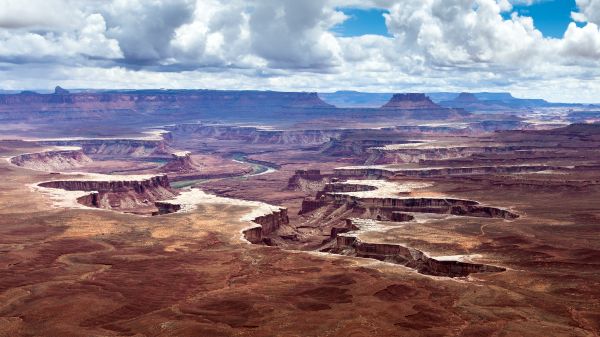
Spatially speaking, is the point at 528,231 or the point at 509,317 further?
the point at 528,231

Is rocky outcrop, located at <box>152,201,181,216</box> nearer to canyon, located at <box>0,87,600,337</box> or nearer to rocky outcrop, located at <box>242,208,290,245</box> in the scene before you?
canyon, located at <box>0,87,600,337</box>

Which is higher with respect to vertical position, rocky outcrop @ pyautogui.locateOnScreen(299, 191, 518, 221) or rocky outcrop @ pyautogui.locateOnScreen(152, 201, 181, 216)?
rocky outcrop @ pyautogui.locateOnScreen(299, 191, 518, 221)

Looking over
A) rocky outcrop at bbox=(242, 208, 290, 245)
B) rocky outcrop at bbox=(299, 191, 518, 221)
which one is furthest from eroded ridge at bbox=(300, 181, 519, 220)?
rocky outcrop at bbox=(242, 208, 290, 245)

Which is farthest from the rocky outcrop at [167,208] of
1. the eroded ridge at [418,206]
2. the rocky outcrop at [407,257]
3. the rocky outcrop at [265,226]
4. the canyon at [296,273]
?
the rocky outcrop at [407,257]

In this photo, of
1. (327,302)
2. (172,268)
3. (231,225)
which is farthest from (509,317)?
(231,225)

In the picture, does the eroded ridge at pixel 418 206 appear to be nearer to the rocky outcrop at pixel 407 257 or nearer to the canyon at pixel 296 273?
the canyon at pixel 296 273

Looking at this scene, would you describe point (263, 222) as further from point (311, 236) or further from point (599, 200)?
point (599, 200)

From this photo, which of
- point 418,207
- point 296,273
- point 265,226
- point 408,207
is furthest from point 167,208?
point 296,273

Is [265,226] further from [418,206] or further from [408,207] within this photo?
[418,206]
